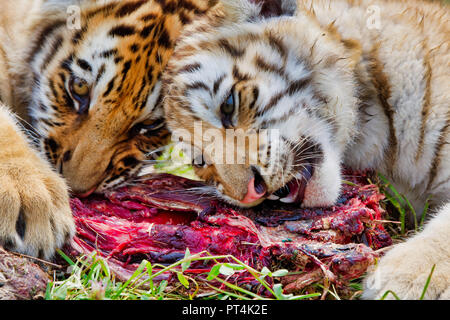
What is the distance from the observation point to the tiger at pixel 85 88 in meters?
2.54

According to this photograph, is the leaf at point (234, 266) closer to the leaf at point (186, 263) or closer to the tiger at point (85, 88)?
the leaf at point (186, 263)

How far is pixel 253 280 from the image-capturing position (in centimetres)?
200

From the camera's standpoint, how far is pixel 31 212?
2104 millimetres

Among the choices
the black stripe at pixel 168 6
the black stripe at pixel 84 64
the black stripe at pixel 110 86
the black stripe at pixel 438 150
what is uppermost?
the black stripe at pixel 168 6

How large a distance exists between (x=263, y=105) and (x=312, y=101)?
0.79ft

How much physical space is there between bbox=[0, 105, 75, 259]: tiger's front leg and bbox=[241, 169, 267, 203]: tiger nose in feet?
2.23

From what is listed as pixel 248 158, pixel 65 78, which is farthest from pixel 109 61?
pixel 248 158

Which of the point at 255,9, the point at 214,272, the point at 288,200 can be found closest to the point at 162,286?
the point at 214,272

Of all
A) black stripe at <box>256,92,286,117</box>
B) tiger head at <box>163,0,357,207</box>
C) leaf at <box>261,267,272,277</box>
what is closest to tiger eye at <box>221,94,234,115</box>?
tiger head at <box>163,0,357,207</box>

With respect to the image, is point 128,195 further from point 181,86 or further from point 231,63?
point 231,63

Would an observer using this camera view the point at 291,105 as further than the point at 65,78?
No

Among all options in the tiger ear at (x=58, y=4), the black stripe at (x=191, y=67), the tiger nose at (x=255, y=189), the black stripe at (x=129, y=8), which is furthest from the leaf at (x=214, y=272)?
the tiger ear at (x=58, y=4)

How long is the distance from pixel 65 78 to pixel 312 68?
3.71 feet

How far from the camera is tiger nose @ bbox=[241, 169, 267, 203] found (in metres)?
2.31
